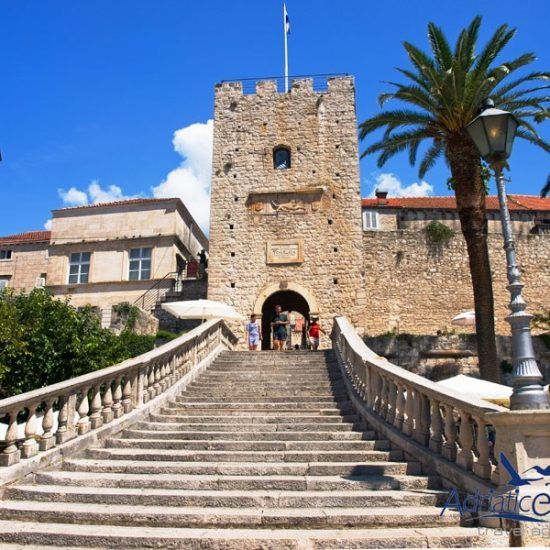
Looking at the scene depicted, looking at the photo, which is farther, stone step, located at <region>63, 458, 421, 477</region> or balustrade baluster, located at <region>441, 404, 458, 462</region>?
stone step, located at <region>63, 458, 421, 477</region>

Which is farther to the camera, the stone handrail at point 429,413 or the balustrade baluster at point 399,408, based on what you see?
the balustrade baluster at point 399,408

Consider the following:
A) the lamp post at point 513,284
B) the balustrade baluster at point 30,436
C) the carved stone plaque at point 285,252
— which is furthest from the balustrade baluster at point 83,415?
the carved stone plaque at point 285,252

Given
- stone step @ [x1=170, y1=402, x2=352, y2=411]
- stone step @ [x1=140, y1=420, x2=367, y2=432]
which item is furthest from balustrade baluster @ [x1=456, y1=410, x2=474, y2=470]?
stone step @ [x1=170, y1=402, x2=352, y2=411]

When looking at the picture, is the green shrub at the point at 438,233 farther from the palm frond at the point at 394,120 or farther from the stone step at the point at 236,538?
the stone step at the point at 236,538

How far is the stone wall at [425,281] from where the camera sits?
75.5 feet

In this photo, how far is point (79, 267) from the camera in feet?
80.9

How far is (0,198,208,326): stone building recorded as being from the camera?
77.7ft

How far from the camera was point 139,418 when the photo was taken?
26.2ft

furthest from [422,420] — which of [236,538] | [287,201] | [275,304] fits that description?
[275,304]

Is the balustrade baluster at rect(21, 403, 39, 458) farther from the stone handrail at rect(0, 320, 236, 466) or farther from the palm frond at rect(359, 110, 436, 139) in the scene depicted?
the palm frond at rect(359, 110, 436, 139)

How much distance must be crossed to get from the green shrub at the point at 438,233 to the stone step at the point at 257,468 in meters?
19.2

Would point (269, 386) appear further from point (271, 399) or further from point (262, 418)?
point (262, 418)

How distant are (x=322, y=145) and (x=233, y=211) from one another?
456 centimetres

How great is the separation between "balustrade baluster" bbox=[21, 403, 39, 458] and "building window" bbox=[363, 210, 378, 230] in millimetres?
26587
